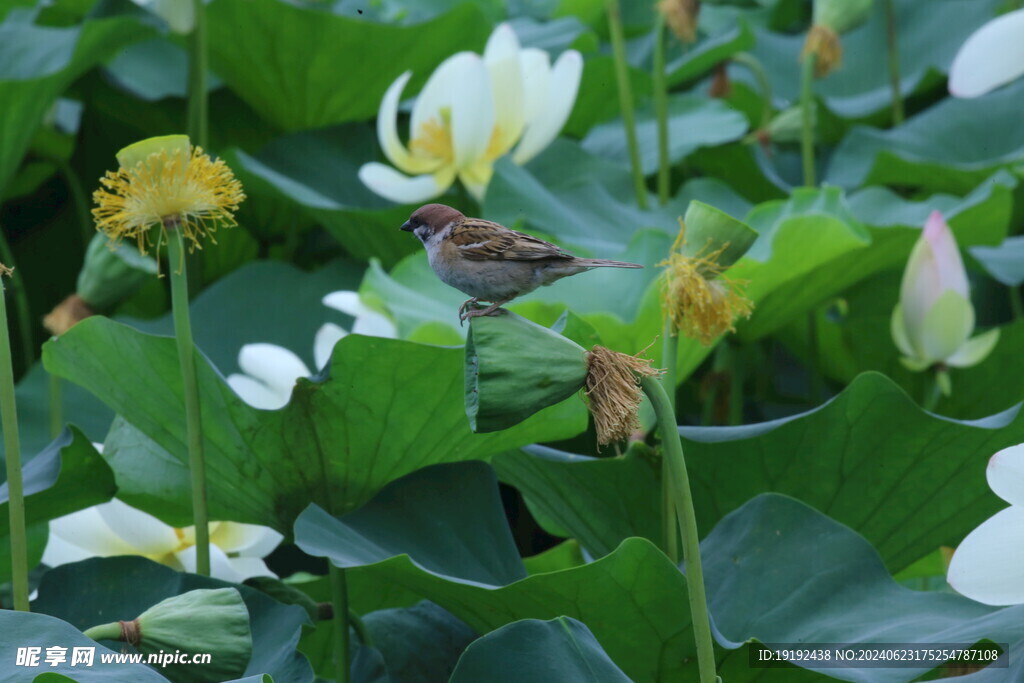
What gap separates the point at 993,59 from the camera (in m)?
0.82

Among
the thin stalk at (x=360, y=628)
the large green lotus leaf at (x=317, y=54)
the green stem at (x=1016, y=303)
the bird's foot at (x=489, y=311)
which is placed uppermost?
Result: the large green lotus leaf at (x=317, y=54)

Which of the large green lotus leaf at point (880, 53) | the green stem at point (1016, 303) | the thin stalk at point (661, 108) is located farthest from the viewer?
the large green lotus leaf at point (880, 53)

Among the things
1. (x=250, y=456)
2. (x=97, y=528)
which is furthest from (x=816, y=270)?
(x=97, y=528)

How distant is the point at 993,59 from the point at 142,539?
75 centimetres

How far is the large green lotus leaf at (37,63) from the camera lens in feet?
4.25

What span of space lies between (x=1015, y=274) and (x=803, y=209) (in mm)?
301

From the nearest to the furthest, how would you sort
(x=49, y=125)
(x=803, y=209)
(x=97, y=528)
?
(x=97, y=528) → (x=803, y=209) → (x=49, y=125)

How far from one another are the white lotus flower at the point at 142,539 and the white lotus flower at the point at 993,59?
0.64 m

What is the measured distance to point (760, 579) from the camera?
A: 0.80 meters

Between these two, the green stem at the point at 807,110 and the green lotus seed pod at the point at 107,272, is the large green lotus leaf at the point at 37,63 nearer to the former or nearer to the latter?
the green lotus seed pod at the point at 107,272

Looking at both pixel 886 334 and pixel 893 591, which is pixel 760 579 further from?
pixel 886 334

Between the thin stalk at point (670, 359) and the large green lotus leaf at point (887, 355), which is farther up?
the thin stalk at point (670, 359)

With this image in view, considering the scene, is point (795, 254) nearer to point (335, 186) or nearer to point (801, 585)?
point (801, 585)

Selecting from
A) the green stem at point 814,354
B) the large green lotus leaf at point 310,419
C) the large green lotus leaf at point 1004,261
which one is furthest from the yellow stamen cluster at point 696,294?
the large green lotus leaf at point 1004,261
